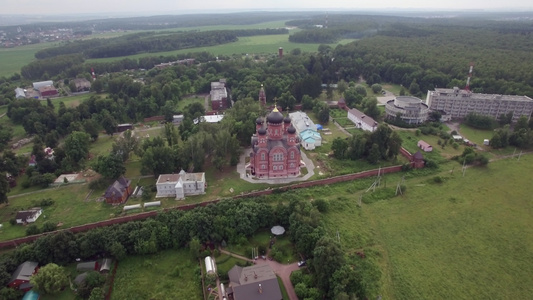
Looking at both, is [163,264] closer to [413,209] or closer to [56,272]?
Result: [56,272]

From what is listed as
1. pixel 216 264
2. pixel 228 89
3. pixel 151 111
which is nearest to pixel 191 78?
pixel 228 89

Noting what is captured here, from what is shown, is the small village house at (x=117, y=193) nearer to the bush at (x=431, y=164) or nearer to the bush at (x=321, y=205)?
the bush at (x=321, y=205)

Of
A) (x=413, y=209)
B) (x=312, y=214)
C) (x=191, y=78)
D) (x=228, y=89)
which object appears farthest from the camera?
(x=191, y=78)

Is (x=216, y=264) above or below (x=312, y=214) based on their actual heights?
below

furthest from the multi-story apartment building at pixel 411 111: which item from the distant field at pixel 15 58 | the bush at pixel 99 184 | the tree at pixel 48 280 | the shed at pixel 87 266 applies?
the distant field at pixel 15 58

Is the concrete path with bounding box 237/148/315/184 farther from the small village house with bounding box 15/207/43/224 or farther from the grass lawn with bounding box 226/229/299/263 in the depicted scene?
the small village house with bounding box 15/207/43/224

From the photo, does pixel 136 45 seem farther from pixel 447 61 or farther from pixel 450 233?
pixel 450 233

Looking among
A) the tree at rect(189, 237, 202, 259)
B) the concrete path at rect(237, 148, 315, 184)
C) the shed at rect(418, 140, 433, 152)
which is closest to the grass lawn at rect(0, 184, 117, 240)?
the tree at rect(189, 237, 202, 259)
